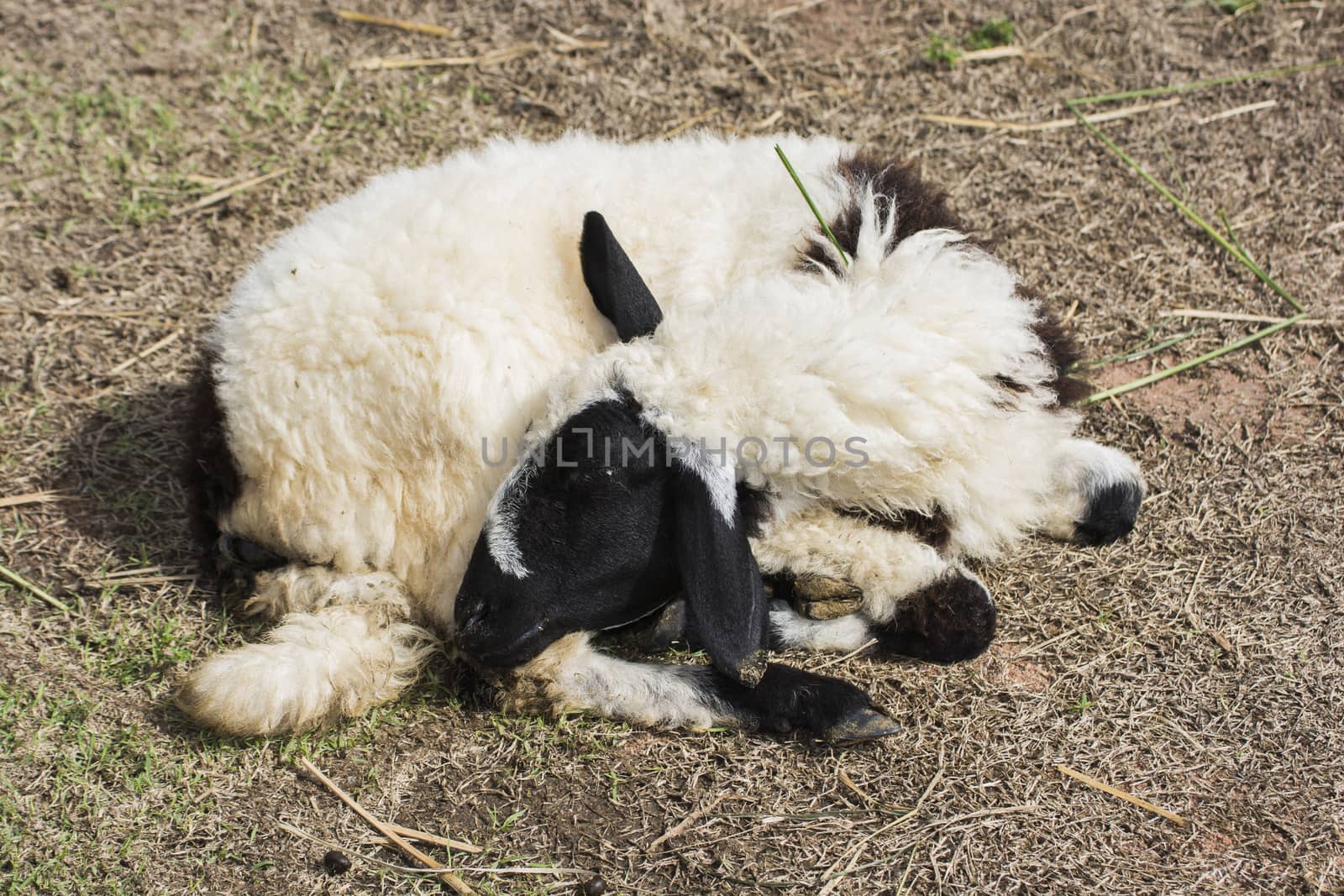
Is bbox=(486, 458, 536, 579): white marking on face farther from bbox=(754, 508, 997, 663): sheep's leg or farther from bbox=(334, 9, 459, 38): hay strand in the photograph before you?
bbox=(334, 9, 459, 38): hay strand

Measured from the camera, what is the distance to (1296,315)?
13.9 feet

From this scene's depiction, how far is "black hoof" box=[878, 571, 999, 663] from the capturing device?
316 cm

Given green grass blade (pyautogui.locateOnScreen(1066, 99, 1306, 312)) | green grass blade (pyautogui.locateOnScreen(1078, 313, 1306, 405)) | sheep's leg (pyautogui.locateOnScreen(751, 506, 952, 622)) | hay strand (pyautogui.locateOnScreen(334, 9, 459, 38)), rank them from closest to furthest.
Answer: sheep's leg (pyautogui.locateOnScreen(751, 506, 952, 622))
green grass blade (pyautogui.locateOnScreen(1078, 313, 1306, 405))
green grass blade (pyautogui.locateOnScreen(1066, 99, 1306, 312))
hay strand (pyautogui.locateOnScreen(334, 9, 459, 38))

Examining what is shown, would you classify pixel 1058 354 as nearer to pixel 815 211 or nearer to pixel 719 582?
pixel 815 211

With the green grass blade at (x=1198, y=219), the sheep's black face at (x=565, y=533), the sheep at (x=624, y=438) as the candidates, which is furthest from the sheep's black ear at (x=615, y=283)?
the green grass blade at (x=1198, y=219)

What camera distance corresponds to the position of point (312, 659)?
2.98m

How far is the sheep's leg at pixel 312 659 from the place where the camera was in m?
2.88

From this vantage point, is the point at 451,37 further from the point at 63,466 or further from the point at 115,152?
the point at 63,466

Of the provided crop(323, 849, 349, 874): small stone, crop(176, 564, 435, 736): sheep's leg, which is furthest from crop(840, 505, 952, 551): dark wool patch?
crop(323, 849, 349, 874): small stone

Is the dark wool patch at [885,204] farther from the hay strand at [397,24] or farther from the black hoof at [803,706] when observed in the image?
the hay strand at [397,24]

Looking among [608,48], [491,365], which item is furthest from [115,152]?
[491,365]

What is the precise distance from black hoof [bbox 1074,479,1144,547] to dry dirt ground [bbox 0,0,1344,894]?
0.31ft

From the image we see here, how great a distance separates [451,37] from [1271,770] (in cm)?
485

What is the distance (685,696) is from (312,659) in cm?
104
